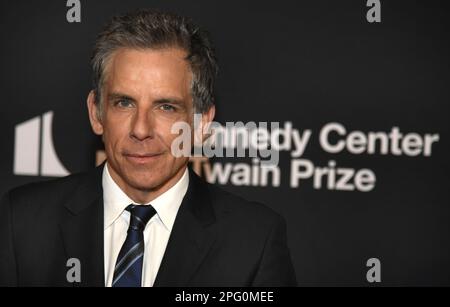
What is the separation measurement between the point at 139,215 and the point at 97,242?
0.59 ft

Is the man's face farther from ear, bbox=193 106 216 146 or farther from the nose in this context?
ear, bbox=193 106 216 146

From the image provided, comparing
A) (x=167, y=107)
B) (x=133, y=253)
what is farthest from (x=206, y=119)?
(x=133, y=253)

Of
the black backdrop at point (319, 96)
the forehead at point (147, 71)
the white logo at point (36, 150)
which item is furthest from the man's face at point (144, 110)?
the white logo at point (36, 150)

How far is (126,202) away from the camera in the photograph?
2119mm

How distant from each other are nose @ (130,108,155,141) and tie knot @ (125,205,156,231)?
0.88ft

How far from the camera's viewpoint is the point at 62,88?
3611mm

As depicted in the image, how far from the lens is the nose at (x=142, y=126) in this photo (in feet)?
6.56

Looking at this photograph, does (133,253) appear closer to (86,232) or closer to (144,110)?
(86,232)

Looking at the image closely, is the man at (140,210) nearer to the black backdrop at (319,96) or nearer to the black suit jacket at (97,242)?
the black suit jacket at (97,242)

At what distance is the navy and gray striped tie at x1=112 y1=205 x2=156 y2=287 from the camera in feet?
6.65

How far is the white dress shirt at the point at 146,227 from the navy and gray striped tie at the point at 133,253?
0.08ft

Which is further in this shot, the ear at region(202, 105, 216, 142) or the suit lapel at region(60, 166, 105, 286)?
the ear at region(202, 105, 216, 142)

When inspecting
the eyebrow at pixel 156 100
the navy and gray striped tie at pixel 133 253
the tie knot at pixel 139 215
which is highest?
the eyebrow at pixel 156 100

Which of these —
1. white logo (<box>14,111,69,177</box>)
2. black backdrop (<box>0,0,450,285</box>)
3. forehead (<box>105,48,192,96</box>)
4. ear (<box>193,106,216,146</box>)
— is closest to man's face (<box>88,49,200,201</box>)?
forehead (<box>105,48,192,96</box>)
